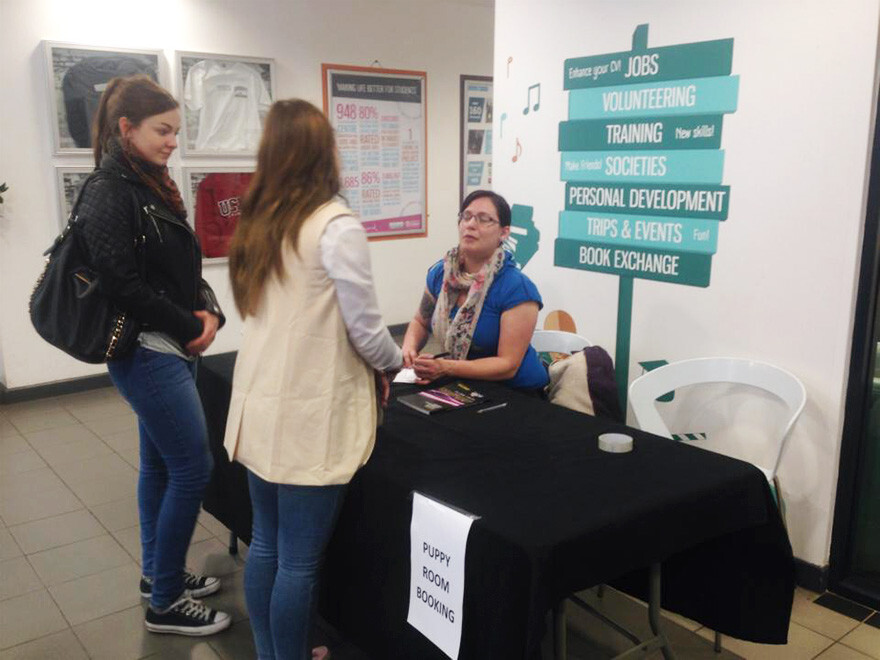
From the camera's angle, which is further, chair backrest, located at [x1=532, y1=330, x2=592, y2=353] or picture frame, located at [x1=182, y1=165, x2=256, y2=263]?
picture frame, located at [x1=182, y1=165, x2=256, y2=263]

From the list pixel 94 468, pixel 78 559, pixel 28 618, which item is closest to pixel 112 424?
pixel 94 468

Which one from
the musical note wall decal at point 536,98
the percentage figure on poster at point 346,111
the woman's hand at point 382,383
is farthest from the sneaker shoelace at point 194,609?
the percentage figure on poster at point 346,111

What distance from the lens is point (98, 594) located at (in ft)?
8.36

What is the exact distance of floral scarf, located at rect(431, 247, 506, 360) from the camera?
2445 millimetres

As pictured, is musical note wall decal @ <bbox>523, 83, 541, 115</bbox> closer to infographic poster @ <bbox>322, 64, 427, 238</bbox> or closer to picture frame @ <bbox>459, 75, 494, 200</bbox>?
infographic poster @ <bbox>322, 64, 427, 238</bbox>

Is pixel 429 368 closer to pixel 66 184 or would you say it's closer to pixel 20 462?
pixel 20 462

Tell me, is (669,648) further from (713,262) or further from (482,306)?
(713,262)

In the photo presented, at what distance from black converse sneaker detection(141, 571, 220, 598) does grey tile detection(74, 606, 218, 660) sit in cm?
9

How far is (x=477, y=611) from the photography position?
145cm

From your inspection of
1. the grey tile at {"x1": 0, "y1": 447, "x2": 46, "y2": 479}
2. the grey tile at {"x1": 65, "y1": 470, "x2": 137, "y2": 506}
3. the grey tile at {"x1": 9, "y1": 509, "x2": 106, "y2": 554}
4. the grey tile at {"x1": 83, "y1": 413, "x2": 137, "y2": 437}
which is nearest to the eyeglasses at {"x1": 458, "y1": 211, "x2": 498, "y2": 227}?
the grey tile at {"x1": 9, "y1": 509, "x2": 106, "y2": 554}

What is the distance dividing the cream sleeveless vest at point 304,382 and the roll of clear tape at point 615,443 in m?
0.54

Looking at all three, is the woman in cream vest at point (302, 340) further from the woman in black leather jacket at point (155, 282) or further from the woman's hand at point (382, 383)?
the woman in black leather jacket at point (155, 282)

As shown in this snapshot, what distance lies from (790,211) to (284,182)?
1.66 m

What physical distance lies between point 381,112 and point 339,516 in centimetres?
439
